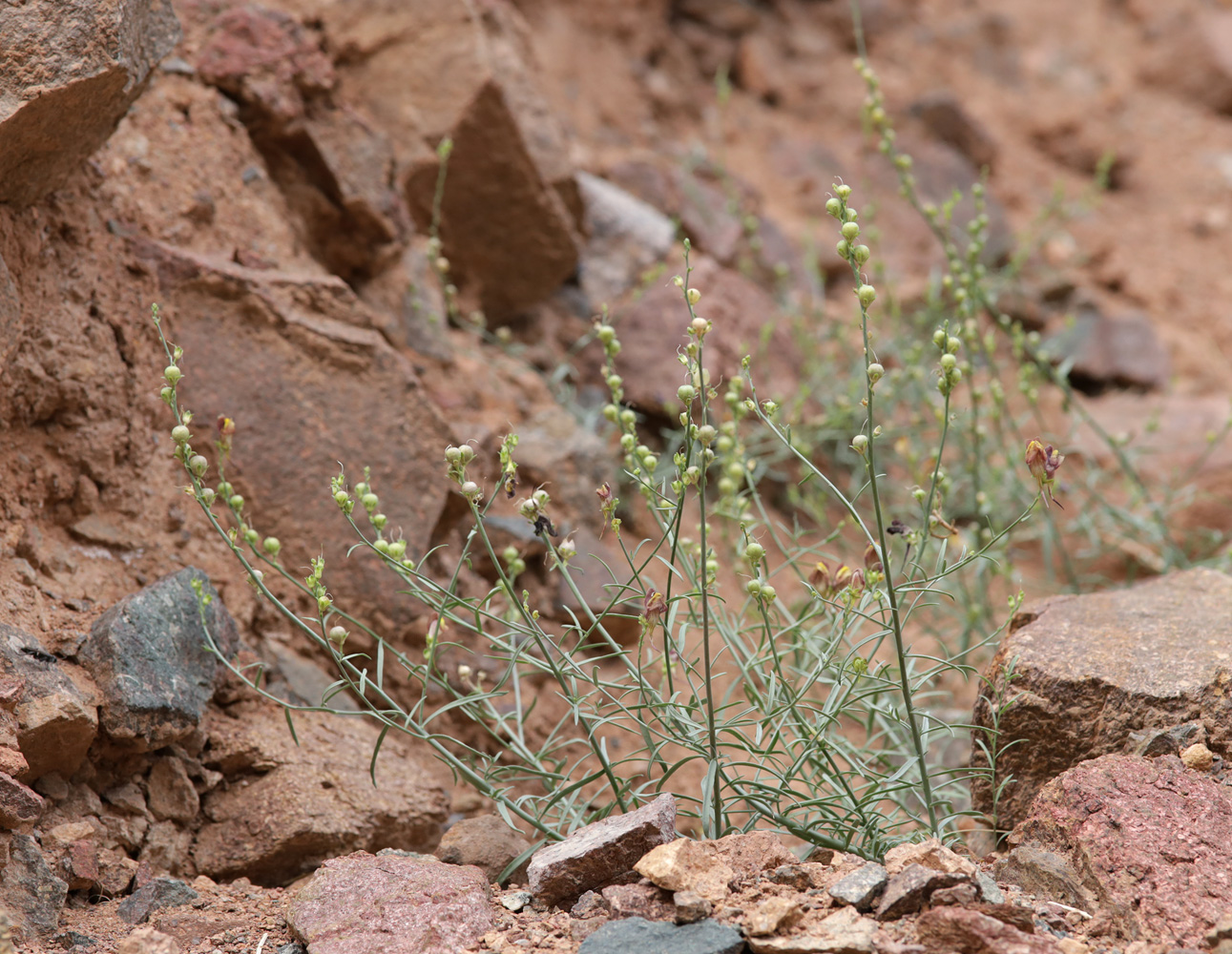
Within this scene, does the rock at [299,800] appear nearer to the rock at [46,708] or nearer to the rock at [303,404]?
the rock at [46,708]

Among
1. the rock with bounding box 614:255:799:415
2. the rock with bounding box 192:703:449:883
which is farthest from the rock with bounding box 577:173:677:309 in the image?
the rock with bounding box 192:703:449:883

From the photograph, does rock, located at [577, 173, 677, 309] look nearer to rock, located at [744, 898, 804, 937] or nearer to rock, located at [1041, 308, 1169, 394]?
rock, located at [1041, 308, 1169, 394]

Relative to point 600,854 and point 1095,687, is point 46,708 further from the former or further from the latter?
point 1095,687

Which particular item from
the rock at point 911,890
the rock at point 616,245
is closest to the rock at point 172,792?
the rock at point 911,890

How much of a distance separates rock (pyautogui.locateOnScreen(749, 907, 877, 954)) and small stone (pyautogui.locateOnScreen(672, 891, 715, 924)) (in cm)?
8

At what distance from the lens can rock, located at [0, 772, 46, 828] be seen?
158 centimetres


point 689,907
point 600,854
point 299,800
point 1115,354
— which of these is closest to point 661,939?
point 689,907

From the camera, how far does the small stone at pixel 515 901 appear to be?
1635mm

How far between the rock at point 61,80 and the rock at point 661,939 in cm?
164

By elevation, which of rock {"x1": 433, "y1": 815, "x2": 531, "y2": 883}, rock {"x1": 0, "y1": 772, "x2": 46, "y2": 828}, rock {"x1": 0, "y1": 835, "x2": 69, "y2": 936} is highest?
rock {"x1": 0, "y1": 772, "x2": 46, "y2": 828}

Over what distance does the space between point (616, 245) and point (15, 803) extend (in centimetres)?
272

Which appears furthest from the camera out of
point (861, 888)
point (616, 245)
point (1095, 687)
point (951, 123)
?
point (951, 123)

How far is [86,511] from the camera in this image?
7.05 ft

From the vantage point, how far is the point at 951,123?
5367 millimetres
